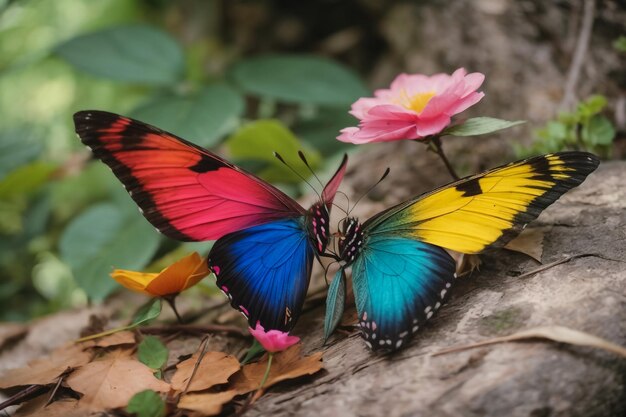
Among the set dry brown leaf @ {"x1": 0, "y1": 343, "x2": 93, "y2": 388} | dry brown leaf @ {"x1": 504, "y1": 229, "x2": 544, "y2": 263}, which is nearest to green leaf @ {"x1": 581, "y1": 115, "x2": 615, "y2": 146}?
dry brown leaf @ {"x1": 504, "y1": 229, "x2": 544, "y2": 263}

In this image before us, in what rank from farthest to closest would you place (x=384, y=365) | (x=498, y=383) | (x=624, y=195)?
(x=624, y=195) < (x=384, y=365) < (x=498, y=383)

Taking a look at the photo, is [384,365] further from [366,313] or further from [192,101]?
[192,101]

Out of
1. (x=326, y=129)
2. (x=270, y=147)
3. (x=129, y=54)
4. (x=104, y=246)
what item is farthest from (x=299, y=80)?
(x=104, y=246)

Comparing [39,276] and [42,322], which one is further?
[39,276]

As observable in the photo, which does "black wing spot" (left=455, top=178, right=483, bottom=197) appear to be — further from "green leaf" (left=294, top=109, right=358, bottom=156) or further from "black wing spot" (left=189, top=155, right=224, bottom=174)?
"green leaf" (left=294, top=109, right=358, bottom=156)

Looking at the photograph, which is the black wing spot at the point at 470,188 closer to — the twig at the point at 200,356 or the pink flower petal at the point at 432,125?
the pink flower petal at the point at 432,125

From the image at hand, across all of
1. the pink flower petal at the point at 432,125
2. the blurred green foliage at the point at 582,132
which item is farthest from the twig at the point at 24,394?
the blurred green foliage at the point at 582,132

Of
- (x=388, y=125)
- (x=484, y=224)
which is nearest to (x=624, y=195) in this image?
(x=484, y=224)
